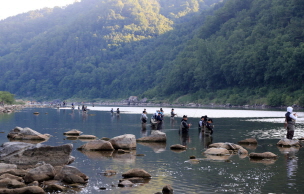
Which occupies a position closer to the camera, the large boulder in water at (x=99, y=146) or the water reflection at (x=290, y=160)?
the water reflection at (x=290, y=160)

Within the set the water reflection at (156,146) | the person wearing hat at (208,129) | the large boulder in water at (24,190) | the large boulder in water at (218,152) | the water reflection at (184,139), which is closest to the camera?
the large boulder in water at (24,190)

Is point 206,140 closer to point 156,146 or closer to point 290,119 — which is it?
point 156,146

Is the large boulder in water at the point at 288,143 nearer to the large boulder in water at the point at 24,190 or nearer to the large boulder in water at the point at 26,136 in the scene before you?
the large boulder in water at the point at 26,136

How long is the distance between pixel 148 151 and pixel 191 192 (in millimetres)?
13329

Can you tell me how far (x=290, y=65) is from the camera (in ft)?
430

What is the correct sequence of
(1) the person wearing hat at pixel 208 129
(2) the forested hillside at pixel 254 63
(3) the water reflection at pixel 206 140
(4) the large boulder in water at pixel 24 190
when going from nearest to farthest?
(4) the large boulder in water at pixel 24 190, (3) the water reflection at pixel 206 140, (1) the person wearing hat at pixel 208 129, (2) the forested hillside at pixel 254 63

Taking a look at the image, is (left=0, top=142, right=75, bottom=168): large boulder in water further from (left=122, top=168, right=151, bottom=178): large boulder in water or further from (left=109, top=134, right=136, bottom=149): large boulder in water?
(left=109, top=134, right=136, bottom=149): large boulder in water

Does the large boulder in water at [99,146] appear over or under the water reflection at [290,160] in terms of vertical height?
over

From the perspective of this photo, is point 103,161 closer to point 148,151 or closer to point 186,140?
point 148,151

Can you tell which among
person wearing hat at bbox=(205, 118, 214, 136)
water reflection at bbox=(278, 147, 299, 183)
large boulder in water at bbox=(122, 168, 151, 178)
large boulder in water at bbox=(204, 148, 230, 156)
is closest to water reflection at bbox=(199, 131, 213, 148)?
person wearing hat at bbox=(205, 118, 214, 136)

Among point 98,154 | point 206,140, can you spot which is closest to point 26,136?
point 98,154

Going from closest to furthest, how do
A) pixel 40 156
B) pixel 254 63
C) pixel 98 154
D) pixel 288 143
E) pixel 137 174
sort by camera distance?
pixel 137 174 < pixel 40 156 < pixel 98 154 < pixel 288 143 < pixel 254 63

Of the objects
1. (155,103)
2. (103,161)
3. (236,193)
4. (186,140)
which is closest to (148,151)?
(103,161)

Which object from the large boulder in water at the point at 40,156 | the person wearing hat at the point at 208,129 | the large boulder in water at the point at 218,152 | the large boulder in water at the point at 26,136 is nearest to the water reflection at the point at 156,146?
the large boulder in water at the point at 218,152
